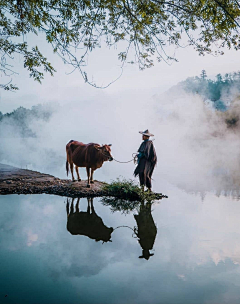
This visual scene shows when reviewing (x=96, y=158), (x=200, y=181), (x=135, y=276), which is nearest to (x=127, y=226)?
(x=135, y=276)

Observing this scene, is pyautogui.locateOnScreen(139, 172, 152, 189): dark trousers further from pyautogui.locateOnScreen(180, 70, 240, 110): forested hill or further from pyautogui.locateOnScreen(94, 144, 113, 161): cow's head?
pyautogui.locateOnScreen(180, 70, 240, 110): forested hill

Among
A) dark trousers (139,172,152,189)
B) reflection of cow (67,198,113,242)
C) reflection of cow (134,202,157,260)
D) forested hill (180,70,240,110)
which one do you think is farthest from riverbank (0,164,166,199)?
forested hill (180,70,240,110)

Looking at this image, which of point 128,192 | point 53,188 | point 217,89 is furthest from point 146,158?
point 217,89

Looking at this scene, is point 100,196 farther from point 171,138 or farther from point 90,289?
point 171,138

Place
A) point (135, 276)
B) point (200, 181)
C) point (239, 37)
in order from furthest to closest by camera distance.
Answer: point (200, 181) → point (239, 37) → point (135, 276)

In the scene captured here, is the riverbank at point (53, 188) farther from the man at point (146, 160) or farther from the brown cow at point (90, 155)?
the man at point (146, 160)

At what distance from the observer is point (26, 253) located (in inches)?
155

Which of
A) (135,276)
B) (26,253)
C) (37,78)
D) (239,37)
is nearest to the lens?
(135,276)

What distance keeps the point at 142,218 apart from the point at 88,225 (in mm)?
1361

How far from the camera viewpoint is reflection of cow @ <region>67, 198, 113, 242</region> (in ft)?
15.8

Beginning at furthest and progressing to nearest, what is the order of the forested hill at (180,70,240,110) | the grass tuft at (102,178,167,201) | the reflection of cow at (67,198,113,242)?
the forested hill at (180,70,240,110), the grass tuft at (102,178,167,201), the reflection of cow at (67,198,113,242)

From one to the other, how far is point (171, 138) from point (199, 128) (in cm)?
372

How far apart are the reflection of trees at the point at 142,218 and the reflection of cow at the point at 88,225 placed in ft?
2.10

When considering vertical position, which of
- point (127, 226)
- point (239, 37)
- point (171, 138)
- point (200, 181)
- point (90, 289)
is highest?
point (171, 138)
